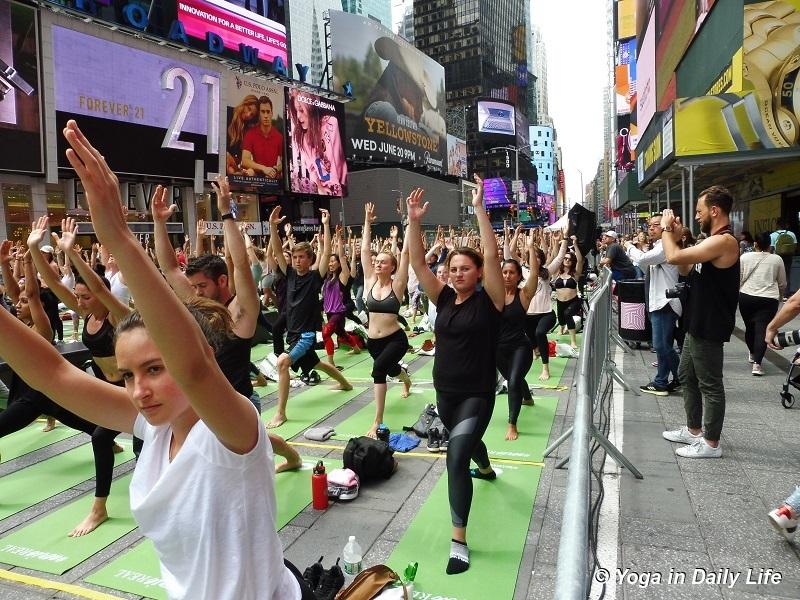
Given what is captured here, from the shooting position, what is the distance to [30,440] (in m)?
6.86

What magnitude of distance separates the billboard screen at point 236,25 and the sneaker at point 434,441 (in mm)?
42159

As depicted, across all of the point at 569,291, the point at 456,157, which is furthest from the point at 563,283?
the point at 456,157

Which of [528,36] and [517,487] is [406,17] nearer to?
[528,36]

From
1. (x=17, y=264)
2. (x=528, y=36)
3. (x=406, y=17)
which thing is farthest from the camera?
(x=528, y=36)

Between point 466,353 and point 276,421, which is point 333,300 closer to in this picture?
point 276,421

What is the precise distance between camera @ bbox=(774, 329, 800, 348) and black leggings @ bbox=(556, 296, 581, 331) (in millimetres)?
7450

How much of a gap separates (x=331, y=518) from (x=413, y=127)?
75.1 metres

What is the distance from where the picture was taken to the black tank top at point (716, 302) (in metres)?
4.90

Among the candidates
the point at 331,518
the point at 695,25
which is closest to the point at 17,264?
the point at 331,518

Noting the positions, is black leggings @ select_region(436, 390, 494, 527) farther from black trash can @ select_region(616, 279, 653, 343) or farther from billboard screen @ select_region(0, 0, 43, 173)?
billboard screen @ select_region(0, 0, 43, 173)

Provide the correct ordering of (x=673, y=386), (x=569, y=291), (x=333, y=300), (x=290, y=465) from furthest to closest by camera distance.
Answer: (x=569, y=291) < (x=333, y=300) < (x=673, y=386) < (x=290, y=465)

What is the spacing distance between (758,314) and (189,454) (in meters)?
8.72

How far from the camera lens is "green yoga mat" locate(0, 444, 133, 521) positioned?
5148 millimetres

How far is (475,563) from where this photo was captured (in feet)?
12.6
